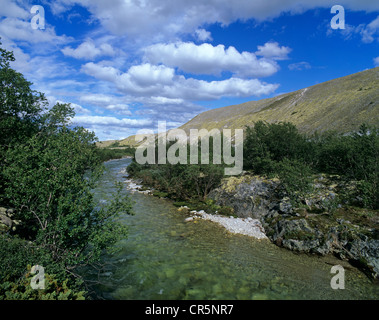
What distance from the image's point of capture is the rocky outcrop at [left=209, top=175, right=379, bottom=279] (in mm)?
13680

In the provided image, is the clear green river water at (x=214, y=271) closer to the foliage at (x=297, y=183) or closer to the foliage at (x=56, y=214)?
the foliage at (x=56, y=214)

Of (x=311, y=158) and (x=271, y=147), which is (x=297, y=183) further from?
(x=271, y=147)

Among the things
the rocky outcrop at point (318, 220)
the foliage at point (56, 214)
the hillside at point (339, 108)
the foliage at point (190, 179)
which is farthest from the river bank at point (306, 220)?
the hillside at point (339, 108)

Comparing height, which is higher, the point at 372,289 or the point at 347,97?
the point at 347,97

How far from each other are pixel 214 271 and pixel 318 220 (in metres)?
9.55

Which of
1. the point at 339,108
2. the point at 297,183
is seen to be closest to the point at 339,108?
the point at 339,108

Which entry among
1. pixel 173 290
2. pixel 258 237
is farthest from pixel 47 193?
pixel 258 237

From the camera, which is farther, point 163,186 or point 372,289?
point 163,186

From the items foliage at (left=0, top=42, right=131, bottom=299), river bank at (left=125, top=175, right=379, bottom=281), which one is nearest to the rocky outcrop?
river bank at (left=125, top=175, right=379, bottom=281)

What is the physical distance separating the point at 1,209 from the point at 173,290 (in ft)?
34.2

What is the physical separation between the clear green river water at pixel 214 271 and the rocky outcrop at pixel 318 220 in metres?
0.81

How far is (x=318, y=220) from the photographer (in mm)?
16766
